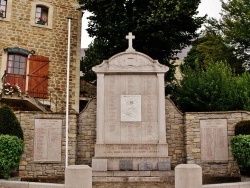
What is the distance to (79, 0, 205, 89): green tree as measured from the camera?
55.9 ft

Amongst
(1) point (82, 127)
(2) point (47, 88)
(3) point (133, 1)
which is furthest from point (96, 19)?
(1) point (82, 127)

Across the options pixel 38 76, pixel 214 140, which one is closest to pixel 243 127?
pixel 214 140

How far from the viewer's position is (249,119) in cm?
1286

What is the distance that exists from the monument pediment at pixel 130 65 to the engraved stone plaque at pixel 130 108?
3.27 feet

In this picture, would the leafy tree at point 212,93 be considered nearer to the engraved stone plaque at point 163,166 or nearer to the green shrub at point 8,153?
the engraved stone plaque at point 163,166

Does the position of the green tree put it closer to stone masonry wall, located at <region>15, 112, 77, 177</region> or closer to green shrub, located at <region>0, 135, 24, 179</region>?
stone masonry wall, located at <region>15, 112, 77, 177</region>

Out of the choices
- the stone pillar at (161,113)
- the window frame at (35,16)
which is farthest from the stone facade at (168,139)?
the window frame at (35,16)

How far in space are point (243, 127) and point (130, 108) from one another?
151 inches

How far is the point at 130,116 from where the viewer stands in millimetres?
12492

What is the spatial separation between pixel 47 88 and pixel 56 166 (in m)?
7.14

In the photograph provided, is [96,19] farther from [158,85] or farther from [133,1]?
[158,85]

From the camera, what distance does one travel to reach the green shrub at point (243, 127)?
1166cm

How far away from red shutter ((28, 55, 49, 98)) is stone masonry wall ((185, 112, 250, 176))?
877 cm

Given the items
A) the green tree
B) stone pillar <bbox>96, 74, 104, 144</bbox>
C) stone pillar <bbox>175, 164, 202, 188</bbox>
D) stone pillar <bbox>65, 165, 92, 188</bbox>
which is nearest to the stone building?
the green tree
